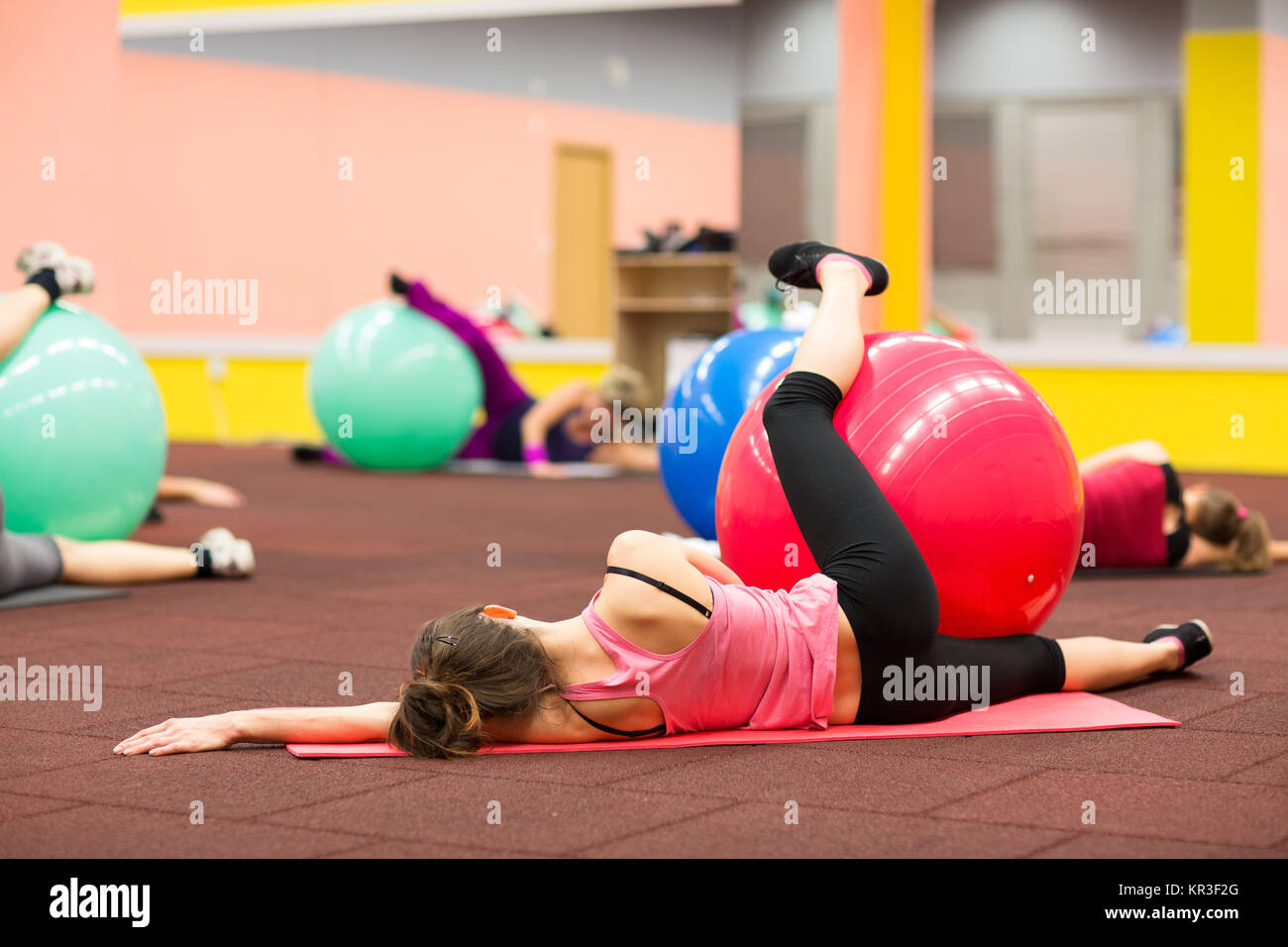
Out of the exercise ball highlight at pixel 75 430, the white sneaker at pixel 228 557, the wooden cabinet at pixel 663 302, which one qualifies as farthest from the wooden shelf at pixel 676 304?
the exercise ball highlight at pixel 75 430

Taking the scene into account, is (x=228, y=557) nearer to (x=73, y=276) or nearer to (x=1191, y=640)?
(x=73, y=276)

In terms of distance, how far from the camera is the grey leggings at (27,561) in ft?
14.4

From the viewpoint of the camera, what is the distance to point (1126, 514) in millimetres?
4949

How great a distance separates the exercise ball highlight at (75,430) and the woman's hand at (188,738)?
1.95 m

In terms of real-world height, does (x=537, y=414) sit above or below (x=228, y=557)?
above

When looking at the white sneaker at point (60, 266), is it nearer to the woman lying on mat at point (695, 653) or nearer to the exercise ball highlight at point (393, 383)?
the woman lying on mat at point (695, 653)

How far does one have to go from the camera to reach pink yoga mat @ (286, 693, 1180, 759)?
2895 millimetres

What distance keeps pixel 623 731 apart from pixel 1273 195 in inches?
351

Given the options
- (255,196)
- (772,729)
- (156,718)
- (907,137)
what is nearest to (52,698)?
(156,718)

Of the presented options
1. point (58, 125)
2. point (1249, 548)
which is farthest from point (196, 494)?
point (1249, 548)

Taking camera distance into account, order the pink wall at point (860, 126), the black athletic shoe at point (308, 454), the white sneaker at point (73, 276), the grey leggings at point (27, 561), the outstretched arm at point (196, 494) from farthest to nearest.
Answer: the black athletic shoe at point (308, 454)
the pink wall at point (860, 126)
the outstretched arm at point (196, 494)
the white sneaker at point (73, 276)
the grey leggings at point (27, 561)

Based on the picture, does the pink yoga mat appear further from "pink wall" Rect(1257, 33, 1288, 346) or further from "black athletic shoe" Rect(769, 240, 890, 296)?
"pink wall" Rect(1257, 33, 1288, 346)
